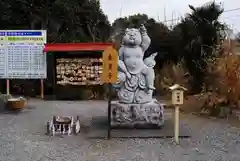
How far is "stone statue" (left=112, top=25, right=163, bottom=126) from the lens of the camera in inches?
305

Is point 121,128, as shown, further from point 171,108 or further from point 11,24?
point 11,24

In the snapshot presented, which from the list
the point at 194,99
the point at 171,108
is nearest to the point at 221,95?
the point at 171,108

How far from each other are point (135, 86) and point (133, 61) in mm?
536

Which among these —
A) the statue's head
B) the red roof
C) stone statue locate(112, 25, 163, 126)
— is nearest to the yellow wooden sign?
stone statue locate(112, 25, 163, 126)

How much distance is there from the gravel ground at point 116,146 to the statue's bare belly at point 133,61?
1.73 m

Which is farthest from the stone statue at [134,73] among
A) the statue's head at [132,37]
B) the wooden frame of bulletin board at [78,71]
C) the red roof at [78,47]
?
the wooden frame of bulletin board at [78,71]

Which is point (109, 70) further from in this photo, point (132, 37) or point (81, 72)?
point (81, 72)

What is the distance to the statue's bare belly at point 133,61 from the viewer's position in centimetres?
799

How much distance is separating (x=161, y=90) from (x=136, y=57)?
21.7ft

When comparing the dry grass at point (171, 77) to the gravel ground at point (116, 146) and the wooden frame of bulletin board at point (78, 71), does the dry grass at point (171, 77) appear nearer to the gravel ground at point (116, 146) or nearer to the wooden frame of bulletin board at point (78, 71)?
the wooden frame of bulletin board at point (78, 71)

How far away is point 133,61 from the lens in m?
7.98

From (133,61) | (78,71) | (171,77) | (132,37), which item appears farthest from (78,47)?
(133,61)

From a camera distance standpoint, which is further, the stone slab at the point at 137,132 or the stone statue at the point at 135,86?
the stone statue at the point at 135,86

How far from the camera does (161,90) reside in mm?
14461
